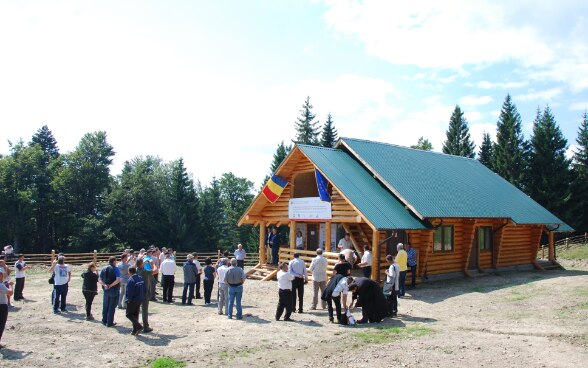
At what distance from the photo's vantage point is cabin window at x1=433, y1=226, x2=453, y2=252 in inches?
834

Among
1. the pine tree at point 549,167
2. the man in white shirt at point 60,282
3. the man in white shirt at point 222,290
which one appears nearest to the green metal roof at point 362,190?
the man in white shirt at point 222,290

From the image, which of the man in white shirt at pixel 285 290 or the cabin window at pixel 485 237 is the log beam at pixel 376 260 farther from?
the cabin window at pixel 485 237

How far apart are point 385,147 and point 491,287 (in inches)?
356

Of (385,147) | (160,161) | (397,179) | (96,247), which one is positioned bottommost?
(96,247)

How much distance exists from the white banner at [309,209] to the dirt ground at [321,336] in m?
5.14

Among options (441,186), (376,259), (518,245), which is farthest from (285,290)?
(518,245)

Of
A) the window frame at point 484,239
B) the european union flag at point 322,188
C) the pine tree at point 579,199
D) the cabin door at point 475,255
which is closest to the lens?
the european union flag at point 322,188

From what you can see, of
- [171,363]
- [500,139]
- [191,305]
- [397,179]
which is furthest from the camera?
[500,139]

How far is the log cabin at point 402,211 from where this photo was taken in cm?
1938

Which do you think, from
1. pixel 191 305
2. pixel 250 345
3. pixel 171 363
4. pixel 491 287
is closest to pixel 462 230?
pixel 491 287

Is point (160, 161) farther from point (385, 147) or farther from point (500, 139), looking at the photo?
point (385, 147)

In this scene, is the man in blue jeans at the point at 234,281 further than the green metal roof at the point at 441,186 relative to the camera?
No

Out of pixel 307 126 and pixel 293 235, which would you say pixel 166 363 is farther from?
pixel 307 126

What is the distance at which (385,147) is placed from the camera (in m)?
25.3
